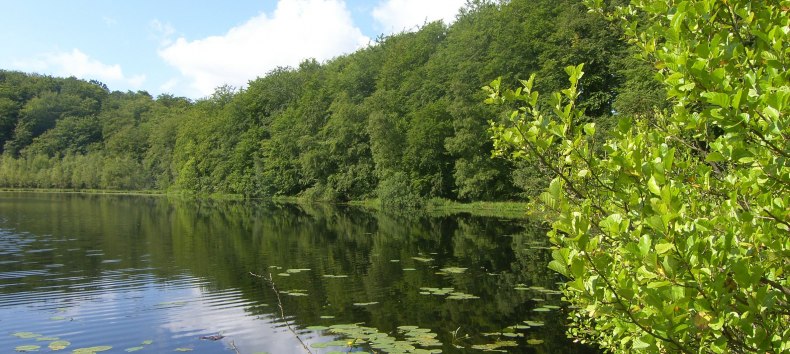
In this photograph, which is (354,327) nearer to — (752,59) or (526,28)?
(752,59)

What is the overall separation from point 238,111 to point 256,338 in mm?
89462

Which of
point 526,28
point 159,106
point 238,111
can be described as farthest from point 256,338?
point 159,106

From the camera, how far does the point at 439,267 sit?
71.2 feet

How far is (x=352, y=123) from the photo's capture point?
6969 cm

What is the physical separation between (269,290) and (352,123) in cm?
5350

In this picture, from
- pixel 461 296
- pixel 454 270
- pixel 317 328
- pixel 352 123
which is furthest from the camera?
pixel 352 123

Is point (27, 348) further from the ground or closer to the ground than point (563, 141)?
closer to the ground

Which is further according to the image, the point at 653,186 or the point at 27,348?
the point at 27,348

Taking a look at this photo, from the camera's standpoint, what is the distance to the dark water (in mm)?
12125

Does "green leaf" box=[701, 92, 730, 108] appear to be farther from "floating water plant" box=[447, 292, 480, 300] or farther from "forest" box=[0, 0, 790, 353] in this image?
"floating water plant" box=[447, 292, 480, 300]

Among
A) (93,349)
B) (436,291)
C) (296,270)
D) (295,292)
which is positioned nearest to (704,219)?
(93,349)

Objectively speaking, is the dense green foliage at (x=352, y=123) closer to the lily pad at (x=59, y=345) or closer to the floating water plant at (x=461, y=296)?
the floating water plant at (x=461, y=296)

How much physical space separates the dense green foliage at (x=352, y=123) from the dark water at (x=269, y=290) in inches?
445

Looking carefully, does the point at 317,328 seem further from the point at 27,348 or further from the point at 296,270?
the point at 296,270
